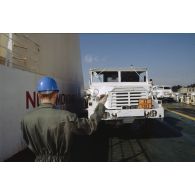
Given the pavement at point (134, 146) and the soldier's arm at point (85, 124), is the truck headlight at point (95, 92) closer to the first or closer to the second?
the pavement at point (134, 146)

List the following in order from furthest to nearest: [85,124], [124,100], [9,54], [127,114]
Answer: [124,100], [127,114], [9,54], [85,124]

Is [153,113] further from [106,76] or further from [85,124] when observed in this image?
[85,124]

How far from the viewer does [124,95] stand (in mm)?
9102

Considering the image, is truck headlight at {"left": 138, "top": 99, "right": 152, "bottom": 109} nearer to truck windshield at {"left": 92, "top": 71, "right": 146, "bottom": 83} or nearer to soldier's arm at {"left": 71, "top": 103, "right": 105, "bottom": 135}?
truck windshield at {"left": 92, "top": 71, "right": 146, "bottom": 83}

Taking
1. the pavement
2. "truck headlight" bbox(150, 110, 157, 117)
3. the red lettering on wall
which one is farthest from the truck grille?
the red lettering on wall

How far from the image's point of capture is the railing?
6866 millimetres

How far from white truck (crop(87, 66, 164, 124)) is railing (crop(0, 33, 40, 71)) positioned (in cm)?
237

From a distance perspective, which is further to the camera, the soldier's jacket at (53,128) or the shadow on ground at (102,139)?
the shadow on ground at (102,139)

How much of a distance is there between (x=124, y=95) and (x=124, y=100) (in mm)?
176

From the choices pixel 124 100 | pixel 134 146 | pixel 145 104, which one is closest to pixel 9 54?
pixel 124 100

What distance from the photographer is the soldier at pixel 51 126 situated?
2641mm

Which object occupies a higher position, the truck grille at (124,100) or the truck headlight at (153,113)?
the truck grille at (124,100)

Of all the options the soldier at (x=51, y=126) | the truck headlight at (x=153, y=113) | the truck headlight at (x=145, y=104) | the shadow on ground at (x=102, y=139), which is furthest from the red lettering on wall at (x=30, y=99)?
the soldier at (x=51, y=126)
